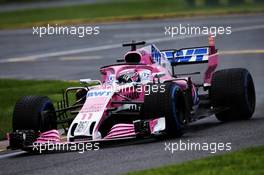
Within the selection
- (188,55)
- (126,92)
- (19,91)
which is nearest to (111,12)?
(19,91)

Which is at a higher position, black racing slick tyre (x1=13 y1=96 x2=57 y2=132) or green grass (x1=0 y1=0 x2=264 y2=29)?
green grass (x1=0 y1=0 x2=264 y2=29)

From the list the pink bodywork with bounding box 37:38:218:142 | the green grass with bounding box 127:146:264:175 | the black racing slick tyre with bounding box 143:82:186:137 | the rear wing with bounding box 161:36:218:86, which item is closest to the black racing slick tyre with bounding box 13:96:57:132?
the pink bodywork with bounding box 37:38:218:142

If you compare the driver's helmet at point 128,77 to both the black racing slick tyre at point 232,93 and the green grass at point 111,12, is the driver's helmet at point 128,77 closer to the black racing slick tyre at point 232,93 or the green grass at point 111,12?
the black racing slick tyre at point 232,93

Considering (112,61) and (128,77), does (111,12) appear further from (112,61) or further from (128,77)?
(128,77)

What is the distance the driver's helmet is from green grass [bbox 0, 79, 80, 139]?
266 centimetres

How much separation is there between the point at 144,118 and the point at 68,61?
14.2 meters

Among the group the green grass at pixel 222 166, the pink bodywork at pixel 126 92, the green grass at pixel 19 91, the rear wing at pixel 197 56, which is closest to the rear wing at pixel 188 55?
the rear wing at pixel 197 56

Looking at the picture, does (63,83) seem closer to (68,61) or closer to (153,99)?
(68,61)

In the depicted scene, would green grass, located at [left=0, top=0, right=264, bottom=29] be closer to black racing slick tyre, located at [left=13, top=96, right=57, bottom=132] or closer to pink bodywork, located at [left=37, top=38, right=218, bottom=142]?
pink bodywork, located at [left=37, top=38, right=218, bottom=142]

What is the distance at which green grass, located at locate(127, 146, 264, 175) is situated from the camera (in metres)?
10.3

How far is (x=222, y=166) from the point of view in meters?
10.7

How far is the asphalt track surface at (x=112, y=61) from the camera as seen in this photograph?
11773mm

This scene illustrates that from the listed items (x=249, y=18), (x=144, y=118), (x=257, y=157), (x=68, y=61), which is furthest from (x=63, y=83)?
(x=249, y=18)

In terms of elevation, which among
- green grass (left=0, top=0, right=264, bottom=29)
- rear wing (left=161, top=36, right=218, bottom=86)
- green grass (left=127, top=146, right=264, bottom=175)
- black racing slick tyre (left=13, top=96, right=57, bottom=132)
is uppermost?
green grass (left=0, top=0, right=264, bottom=29)
